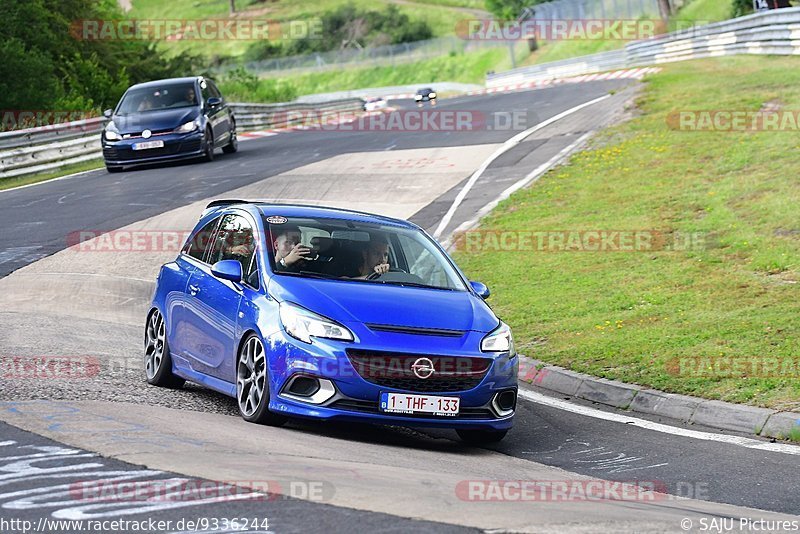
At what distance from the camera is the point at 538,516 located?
240 inches

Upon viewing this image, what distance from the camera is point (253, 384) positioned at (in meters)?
8.78

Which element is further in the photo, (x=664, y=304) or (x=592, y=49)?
(x=592, y=49)

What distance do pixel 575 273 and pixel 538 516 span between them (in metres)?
9.67

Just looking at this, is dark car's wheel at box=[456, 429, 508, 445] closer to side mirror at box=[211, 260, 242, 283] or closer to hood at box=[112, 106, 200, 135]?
side mirror at box=[211, 260, 242, 283]

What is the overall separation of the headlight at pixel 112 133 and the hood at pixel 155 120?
8 centimetres

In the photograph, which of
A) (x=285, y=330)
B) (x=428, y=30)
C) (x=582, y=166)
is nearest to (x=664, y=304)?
(x=285, y=330)

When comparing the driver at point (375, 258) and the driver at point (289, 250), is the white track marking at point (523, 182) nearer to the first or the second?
the driver at point (375, 258)

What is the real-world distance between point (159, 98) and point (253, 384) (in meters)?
20.1

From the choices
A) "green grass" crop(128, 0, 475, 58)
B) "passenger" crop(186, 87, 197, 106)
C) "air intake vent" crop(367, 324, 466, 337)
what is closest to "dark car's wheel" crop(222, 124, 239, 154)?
"passenger" crop(186, 87, 197, 106)

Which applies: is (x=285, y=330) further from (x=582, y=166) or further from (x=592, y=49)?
(x=592, y=49)

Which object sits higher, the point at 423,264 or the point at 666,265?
the point at 423,264

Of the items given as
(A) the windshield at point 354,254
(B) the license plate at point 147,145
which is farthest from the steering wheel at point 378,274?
(B) the license plate at point 147,145
